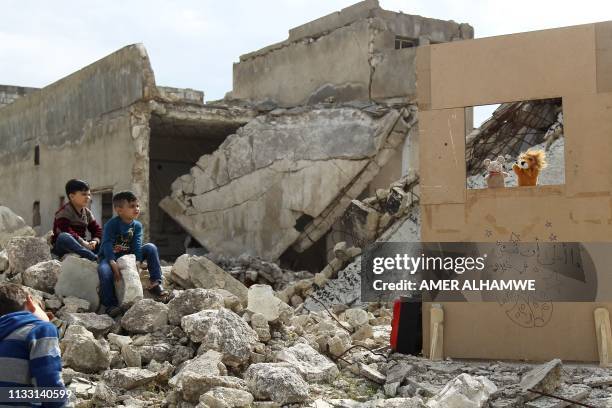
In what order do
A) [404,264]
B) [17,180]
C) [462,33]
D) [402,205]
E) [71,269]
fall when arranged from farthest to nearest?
[17,180] < [462,33] < [402,205] < [404,264] < [71,269]

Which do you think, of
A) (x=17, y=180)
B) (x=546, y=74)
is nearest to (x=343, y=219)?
(x=546, y=74)

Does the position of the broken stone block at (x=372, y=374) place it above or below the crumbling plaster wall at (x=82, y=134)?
below

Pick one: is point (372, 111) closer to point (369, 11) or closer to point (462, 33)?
point (369, 11)

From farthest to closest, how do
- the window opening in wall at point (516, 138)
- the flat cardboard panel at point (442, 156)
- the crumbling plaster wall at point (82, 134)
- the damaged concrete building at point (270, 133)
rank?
1. the damaged concrete building at point (270, 133)
2. the crumbling plaster wall at point (82, 134)
3. the window opening in wall at point (516, 138)
4. the flat cardboard panel at point (442, 156)

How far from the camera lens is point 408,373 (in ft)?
17.6

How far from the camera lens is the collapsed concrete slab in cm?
1154

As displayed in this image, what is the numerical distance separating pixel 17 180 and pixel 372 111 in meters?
7.67

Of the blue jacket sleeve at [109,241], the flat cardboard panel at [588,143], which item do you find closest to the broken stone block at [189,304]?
the blue jacket sleeve at [109,241]

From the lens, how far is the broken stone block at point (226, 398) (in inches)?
179

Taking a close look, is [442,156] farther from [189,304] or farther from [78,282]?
[78,282]

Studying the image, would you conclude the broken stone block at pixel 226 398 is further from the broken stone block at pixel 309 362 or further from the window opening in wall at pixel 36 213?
the window opening in wall at pixel 36 213

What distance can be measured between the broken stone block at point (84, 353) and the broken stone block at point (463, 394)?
221 cm

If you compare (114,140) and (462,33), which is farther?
(462,33)

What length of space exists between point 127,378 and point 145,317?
3.00 ft
